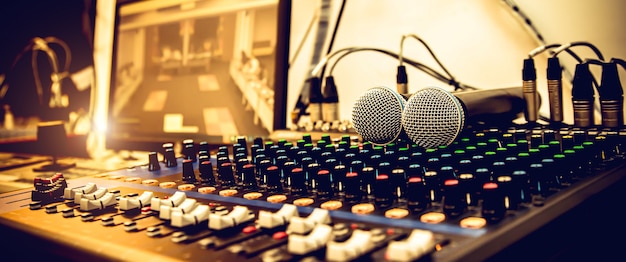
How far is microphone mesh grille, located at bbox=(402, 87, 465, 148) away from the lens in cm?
81

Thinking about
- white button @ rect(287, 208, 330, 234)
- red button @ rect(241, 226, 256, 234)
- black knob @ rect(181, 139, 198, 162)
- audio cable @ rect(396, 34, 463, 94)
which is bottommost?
red button @ rect(241, 226, 256, 234)

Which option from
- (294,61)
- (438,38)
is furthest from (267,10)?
(438,38)

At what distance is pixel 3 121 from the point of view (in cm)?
215

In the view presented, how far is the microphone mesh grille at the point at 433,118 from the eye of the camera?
81 cm

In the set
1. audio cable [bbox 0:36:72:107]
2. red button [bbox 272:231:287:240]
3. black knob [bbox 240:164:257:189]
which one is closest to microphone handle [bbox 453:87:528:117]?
black knob [bbox 240:164:257:189]

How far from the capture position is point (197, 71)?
5.36 feet

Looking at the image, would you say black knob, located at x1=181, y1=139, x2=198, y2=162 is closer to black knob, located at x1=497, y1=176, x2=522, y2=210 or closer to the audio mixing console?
the audio mixing console

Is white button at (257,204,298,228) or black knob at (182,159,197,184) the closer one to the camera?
white button at (257,204,298,228)

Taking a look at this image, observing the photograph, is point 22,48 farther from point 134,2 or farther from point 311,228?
point 311,228

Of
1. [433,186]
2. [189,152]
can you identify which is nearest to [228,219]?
[433,186]

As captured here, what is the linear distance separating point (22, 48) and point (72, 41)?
225mm

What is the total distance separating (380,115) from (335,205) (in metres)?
0.31

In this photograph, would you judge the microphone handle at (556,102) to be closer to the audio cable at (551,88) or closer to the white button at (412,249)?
the audio cable at (551,88)

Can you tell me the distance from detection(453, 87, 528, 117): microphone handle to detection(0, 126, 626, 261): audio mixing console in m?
0.11
